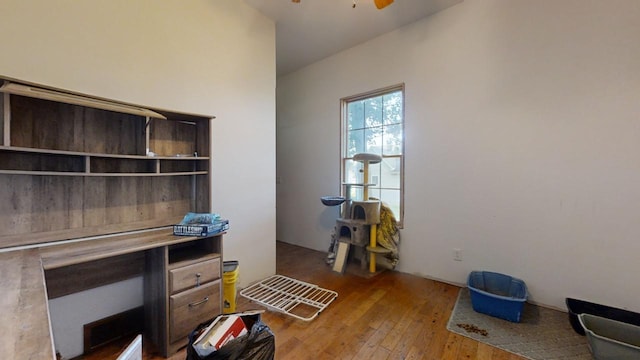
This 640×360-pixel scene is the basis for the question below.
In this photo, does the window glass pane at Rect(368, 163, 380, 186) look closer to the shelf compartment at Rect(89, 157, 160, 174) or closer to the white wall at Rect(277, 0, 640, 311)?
the white wall at Rect(277, 0, 640, 311)

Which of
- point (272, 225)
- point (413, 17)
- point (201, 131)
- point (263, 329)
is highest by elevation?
point (413, 17)

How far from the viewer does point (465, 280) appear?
2682 mm

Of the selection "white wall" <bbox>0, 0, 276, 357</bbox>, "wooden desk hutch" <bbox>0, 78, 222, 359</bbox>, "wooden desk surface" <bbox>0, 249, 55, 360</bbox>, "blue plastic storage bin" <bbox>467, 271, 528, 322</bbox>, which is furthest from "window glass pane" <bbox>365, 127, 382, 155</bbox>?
"wooden desk surface" <bbox>0, 249, 55, 360</bbox>

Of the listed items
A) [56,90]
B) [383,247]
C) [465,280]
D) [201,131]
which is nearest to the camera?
[56,90]

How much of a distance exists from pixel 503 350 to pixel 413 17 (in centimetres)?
325

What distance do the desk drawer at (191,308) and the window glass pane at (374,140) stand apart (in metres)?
2.44

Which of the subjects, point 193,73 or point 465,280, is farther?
point 465,280

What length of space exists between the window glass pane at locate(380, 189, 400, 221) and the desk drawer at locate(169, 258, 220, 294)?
7.17ft

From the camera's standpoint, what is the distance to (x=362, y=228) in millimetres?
3088

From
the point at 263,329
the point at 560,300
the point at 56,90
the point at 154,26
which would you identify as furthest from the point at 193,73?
the point at 560,300

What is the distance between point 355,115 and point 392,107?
0.57 metres

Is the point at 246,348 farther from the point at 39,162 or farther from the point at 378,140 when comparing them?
the point at 378,140

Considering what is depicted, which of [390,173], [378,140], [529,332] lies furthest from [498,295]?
[378,140]

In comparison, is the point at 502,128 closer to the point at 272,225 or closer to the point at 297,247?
the point at 272,225
